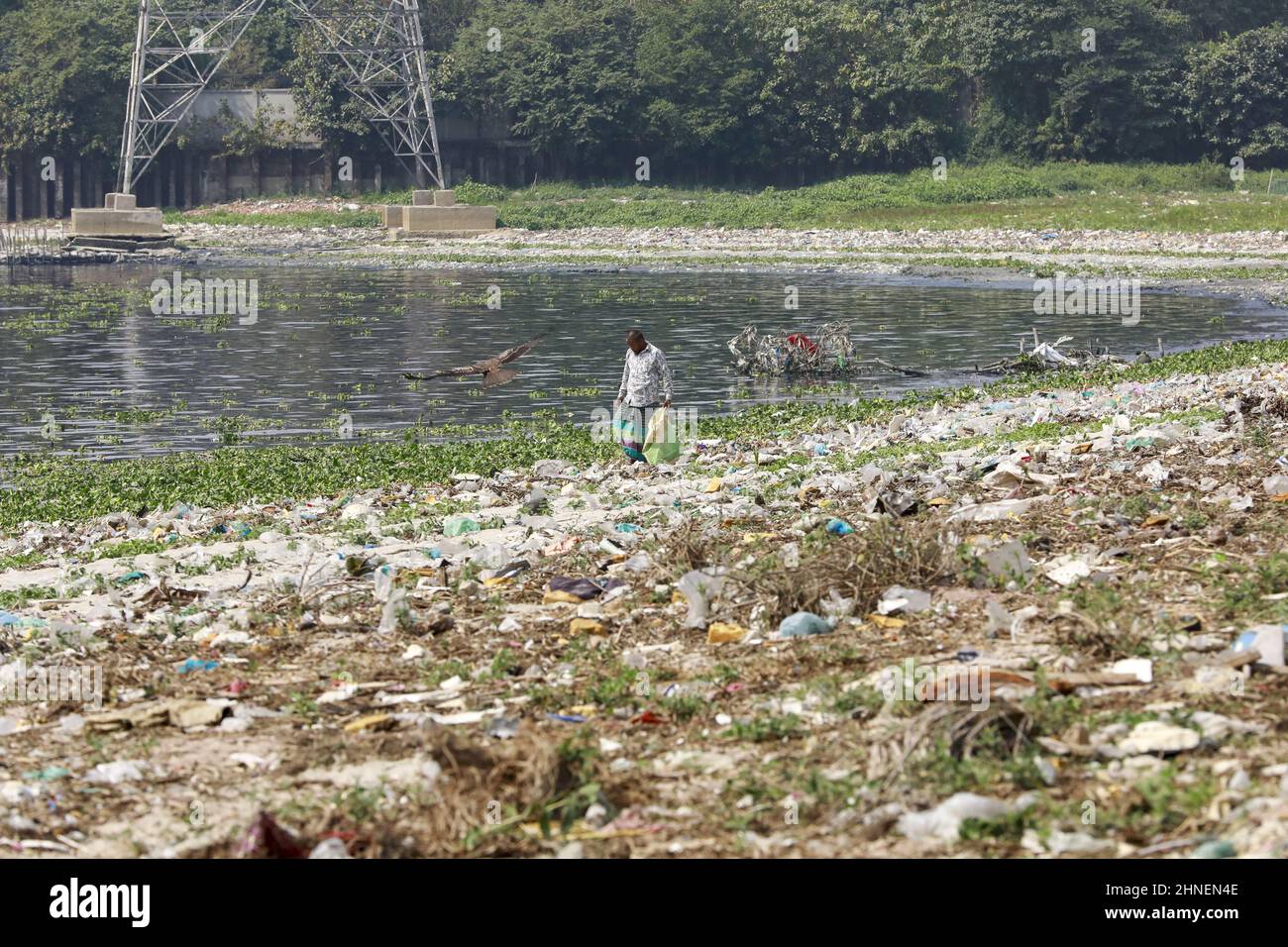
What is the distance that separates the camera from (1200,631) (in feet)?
25.5

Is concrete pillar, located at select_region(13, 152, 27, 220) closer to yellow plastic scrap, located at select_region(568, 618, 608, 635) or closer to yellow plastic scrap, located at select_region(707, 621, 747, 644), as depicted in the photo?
yellow plastic scrap, located at select_region(568, 618, 608, 635)

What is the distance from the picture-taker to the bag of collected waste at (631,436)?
50.4 ft

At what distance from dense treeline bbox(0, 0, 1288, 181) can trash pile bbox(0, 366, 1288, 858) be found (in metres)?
51.1

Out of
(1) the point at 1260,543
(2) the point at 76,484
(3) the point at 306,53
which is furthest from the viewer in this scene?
(3) the point at 306,53

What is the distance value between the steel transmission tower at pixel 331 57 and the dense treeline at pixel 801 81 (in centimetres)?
177

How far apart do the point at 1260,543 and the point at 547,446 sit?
9401mm

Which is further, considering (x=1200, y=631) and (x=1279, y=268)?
(x=1279, y=268)

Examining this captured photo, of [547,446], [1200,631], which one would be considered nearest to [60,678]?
[1200,631]

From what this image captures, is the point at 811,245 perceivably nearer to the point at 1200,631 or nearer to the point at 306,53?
the point at 306,53

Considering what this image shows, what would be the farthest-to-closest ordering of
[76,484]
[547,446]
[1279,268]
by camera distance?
[1279,268], [547,446], [76,484]

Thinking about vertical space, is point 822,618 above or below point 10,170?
below
